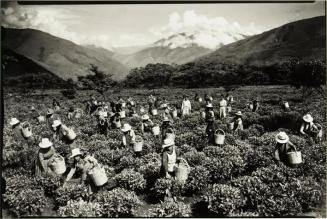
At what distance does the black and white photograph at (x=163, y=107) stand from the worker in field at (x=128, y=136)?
65mm

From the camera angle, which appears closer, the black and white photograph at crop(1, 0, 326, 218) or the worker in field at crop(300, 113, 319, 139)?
the black and white photograph at crop(1, 0, 326, 218)

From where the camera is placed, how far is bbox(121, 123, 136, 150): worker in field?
493 inches

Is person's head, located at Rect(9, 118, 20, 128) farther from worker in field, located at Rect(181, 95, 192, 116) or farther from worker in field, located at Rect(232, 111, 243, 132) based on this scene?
worker in field, located at Rect(232, 111, 243, 132)

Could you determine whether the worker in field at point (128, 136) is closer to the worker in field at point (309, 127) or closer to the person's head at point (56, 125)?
the person's head at point (56, 125)

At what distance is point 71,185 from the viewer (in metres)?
9.84

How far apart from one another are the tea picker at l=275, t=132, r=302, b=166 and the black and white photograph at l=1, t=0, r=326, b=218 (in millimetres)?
33

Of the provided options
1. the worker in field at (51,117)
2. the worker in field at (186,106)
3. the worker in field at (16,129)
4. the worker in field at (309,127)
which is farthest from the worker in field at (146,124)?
the worker in field at (309,127)

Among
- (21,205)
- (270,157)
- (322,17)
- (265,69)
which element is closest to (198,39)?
(265,69)

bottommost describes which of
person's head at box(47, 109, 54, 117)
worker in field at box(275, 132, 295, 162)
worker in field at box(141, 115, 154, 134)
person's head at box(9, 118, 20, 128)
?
worker in field at box(141, 115, 154, 134)

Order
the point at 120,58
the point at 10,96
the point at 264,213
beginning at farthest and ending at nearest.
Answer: the point at 120,58, the point at 10,96, the point at 264,213

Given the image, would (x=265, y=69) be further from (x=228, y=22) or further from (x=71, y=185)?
(x=71, y=185)

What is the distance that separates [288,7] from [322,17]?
3.37 feet

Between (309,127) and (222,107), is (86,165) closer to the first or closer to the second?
(309,127)

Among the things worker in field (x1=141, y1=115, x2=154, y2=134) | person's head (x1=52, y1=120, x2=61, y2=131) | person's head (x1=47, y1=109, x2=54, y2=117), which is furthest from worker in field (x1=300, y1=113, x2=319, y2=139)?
person's head (x1=47, y1=109, x2=54, y2=117)
